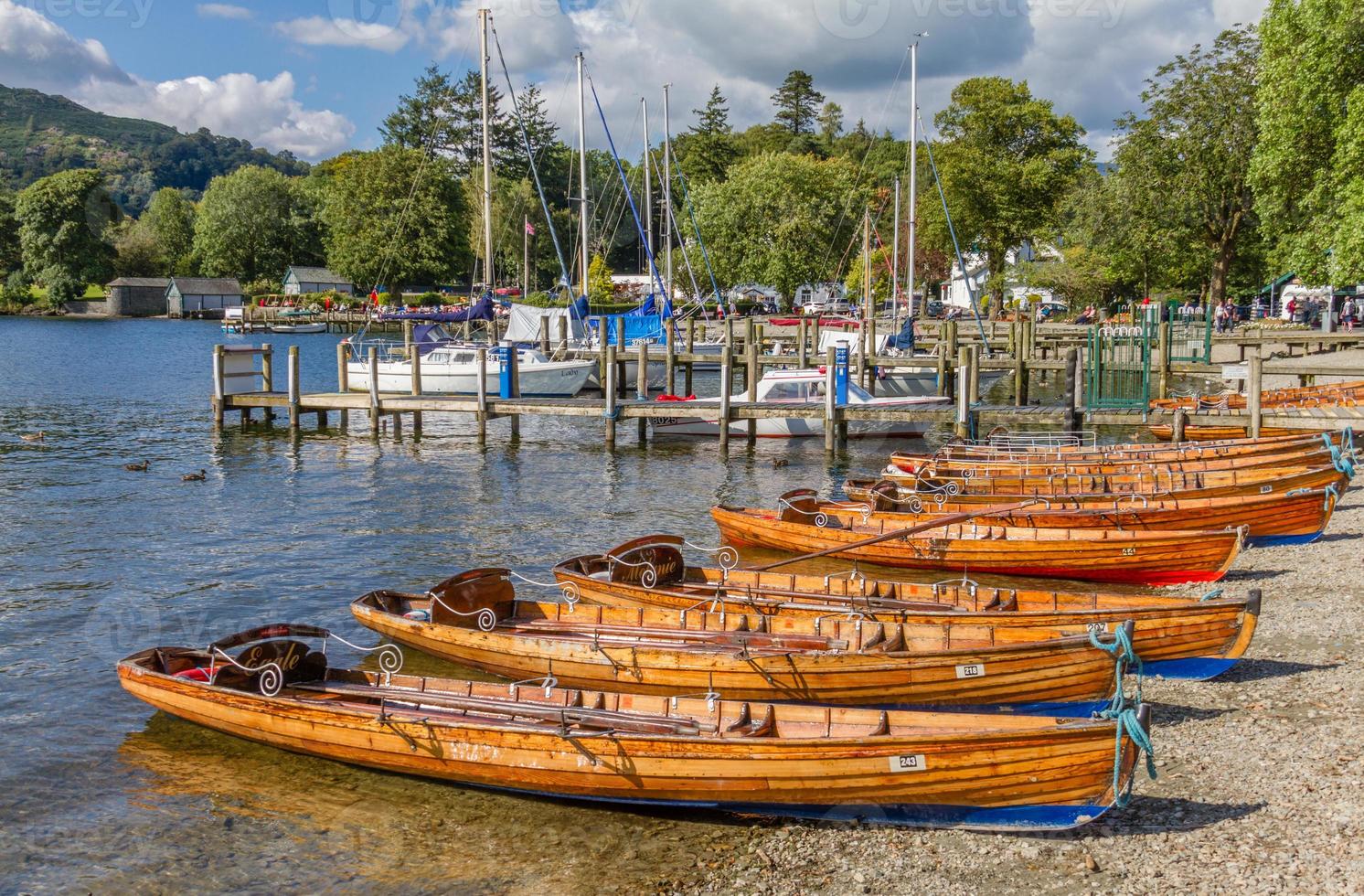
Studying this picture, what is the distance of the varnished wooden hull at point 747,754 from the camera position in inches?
321

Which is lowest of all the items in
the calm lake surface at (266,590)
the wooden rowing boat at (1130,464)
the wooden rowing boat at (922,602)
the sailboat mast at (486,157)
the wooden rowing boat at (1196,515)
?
the calm lake surface at (266,590)

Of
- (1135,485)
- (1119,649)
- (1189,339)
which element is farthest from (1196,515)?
(1189,339)

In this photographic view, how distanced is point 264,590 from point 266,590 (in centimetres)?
3

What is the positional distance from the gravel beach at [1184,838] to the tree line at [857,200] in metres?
25.3

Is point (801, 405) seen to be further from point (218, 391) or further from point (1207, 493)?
point (218, 391)

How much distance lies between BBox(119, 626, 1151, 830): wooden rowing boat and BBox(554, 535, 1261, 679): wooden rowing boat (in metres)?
2.56

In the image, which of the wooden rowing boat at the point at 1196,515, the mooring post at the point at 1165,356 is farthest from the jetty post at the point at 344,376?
the mooring post at the point at 1165,356

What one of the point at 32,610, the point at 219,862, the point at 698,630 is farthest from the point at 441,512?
the point at 219,862

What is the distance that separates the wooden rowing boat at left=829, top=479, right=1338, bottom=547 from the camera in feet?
53.4

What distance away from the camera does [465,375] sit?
3791cm

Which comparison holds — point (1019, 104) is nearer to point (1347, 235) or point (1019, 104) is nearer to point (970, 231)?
point (970, 231)

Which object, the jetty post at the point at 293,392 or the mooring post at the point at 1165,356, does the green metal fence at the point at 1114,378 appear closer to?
the mooring post at the point at 1165,356

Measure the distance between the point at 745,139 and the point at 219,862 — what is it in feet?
382

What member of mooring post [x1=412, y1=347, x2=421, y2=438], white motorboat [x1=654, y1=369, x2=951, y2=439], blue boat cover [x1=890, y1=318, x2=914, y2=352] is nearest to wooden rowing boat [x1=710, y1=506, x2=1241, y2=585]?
white motorboat [x1=654, y1=369, x2=951, y2=439]
